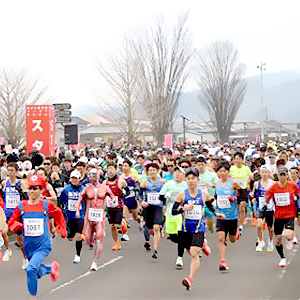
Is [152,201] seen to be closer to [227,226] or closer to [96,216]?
[96,216]

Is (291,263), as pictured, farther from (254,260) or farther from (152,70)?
(152,70)

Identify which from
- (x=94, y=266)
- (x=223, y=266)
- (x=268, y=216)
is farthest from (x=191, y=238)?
(x=268, y=216)

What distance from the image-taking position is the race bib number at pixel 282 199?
10992 mm

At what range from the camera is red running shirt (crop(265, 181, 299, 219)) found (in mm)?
10984

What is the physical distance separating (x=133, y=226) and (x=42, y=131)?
24.9 feet

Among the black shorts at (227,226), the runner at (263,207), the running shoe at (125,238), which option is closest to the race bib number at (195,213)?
the black shorts at (227,226)

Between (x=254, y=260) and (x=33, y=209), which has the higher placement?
(x=33, y=209)

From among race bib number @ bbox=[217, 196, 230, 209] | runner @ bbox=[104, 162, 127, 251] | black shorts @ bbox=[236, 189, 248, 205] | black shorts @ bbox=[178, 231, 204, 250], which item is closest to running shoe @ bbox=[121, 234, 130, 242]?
runner @ bbox=[104, 162, 127, 251]

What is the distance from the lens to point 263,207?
12.4 meters

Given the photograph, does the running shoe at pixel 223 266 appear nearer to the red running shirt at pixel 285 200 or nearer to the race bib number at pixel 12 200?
the red running shirt at pixel 285 200

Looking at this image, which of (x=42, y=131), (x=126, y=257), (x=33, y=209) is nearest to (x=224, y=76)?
(x=42, y=131)

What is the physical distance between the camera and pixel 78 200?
A: 11.5 meters

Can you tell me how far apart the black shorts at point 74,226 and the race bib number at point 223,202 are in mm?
2333

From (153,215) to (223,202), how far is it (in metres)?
1.96
